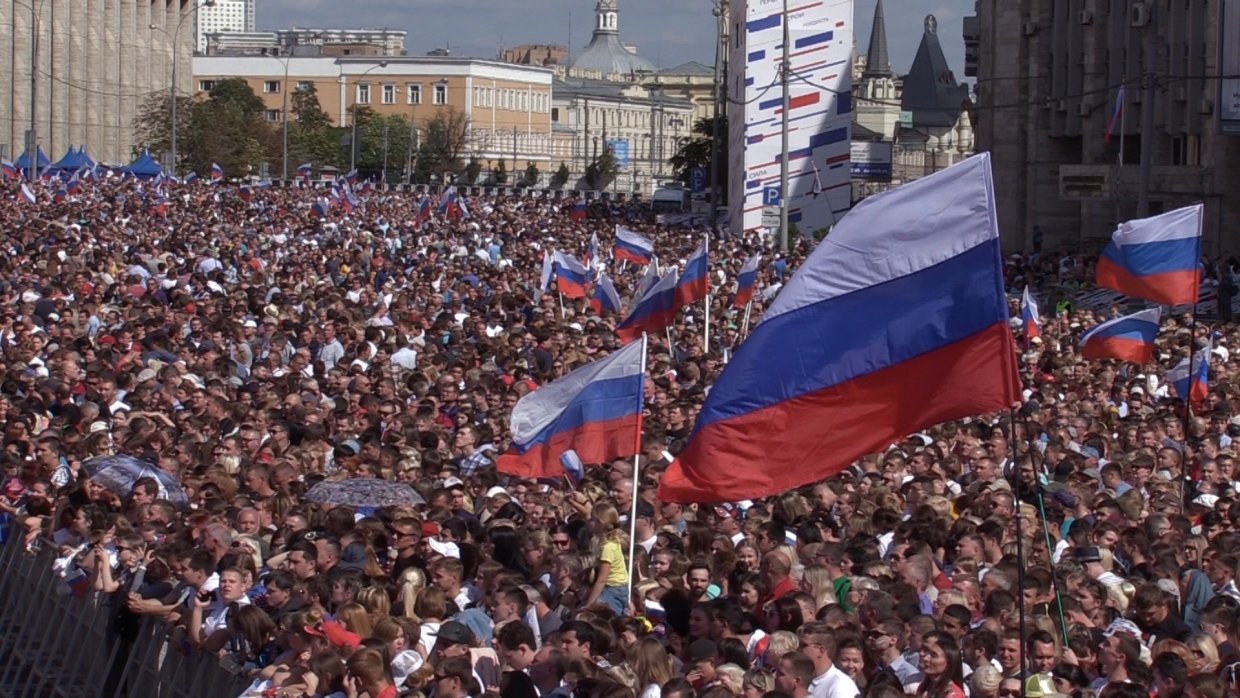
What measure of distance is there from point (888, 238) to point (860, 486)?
5.40 metres

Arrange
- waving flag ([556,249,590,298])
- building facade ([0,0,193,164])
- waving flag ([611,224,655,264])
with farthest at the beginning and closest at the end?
building facade ([0,0,193,164]) → waving flag ([611,224,655,264]) → waving flag ([556,249,590,298])

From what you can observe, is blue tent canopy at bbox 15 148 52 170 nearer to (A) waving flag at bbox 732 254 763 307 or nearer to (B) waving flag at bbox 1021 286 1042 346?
(A) waving flag at bbox 732 254 763 307

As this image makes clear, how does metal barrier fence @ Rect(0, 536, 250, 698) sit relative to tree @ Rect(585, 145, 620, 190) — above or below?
below

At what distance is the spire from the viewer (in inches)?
7416

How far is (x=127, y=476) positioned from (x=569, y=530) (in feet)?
8.17

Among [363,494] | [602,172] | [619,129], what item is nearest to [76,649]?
[363,494]

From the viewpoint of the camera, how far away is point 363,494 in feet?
38.5

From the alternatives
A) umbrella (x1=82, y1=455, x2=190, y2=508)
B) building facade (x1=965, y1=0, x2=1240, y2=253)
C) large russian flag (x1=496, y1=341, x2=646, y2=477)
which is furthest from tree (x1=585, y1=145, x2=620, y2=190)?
umbrella (x1=82, y1=455, x2=190, y2=508)

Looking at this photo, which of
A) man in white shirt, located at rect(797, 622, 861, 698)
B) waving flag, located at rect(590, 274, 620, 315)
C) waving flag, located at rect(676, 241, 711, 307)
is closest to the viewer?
man in white shirt, located at rect(797, 622, 861, 698)

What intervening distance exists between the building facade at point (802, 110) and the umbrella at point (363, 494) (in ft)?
159

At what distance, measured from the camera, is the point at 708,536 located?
10.8 m

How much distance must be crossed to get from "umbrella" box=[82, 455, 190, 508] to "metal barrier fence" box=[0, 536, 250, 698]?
476 mm

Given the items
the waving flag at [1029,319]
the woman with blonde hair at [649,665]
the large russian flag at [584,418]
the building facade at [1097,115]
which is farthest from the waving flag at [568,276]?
the woman with blonde hair at [649,665]

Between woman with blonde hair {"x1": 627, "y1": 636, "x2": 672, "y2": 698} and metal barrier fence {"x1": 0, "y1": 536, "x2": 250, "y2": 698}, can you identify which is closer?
woman with blonde hair {"x1": 627, "y1": 636, "x2": 672, "y2": 698}
